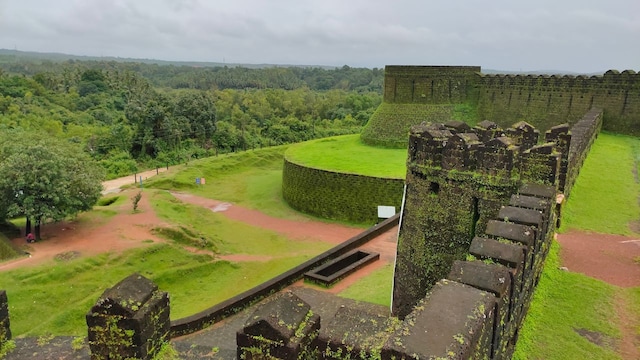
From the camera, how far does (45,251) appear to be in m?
15.1

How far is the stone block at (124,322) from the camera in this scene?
3762mm

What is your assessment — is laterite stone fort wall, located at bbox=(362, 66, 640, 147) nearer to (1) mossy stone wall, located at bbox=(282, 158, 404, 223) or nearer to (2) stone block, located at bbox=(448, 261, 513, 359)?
(1) mossy stone wall, located at bbox=(282, 158, 404, 223)

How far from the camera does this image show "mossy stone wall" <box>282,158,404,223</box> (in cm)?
2078

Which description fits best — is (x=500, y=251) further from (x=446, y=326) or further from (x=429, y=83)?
(x=429, y=83)

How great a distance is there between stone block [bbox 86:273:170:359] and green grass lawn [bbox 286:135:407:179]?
17.7 metres

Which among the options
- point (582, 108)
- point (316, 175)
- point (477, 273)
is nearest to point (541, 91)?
point (582, 108)

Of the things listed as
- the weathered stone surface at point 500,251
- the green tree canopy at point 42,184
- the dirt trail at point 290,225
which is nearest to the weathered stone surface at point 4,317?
the weathered stone surface at point 500,251

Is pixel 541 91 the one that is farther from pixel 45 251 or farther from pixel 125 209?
pixel 45 251

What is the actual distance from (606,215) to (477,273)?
559cm

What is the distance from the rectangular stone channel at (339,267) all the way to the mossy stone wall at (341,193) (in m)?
7.32

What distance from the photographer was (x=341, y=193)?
21.9 m

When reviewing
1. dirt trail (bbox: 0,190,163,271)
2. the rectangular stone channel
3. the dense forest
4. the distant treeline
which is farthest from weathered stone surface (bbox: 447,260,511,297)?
the distant treeline

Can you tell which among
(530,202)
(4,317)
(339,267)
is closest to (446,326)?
(530,202)

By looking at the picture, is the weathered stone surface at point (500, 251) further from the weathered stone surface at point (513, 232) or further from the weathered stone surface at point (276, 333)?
the weathered stone surface at point (276, 333)
